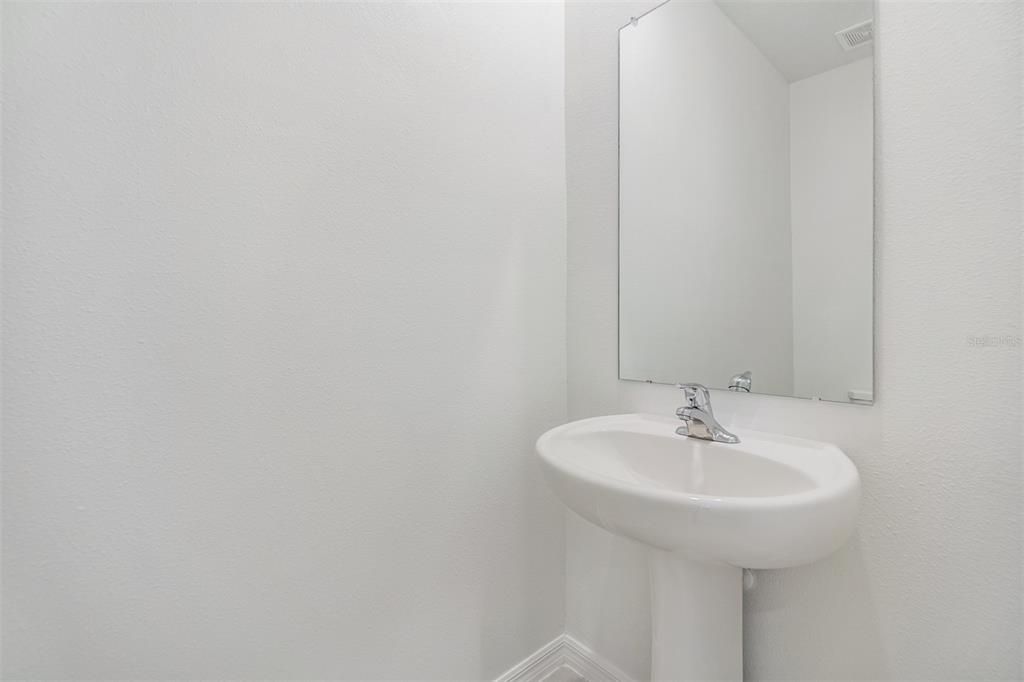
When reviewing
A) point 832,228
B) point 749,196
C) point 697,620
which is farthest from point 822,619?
point 749,196

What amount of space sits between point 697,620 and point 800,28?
1.23 m

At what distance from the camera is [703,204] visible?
1.16 metres

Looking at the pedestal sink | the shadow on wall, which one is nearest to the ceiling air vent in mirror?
the pedestal sink

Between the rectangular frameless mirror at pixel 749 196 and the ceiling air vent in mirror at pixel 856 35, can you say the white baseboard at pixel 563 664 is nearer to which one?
the rectangular frameless mirror at pixel 749 196

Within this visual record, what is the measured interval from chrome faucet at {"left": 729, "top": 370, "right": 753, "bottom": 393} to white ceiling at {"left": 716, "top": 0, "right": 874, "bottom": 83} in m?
0.64

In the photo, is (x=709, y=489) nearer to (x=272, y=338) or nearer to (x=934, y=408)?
(x=934, y=408)

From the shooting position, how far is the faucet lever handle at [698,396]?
1008 millimetres

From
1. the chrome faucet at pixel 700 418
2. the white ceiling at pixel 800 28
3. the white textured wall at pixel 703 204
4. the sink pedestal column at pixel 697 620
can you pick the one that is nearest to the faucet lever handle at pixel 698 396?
the chrome faucet at pixel 700 418

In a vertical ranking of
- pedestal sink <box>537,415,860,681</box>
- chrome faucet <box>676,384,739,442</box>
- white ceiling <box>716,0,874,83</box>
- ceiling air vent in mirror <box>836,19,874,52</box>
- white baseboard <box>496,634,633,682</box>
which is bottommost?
white baseboard <box>496,634,633,682</box>

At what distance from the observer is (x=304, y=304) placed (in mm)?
917

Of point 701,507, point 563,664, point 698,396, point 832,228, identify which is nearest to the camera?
point 701,507

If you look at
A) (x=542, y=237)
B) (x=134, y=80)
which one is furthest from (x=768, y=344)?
(x=134, y=80)

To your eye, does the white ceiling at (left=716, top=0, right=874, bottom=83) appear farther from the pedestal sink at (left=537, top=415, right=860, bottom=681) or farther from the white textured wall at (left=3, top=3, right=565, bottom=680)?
the pedestal sink at (left=537, top=415, right=860, bottom=681)

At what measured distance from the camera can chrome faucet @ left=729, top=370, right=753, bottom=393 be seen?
1.04 metres
